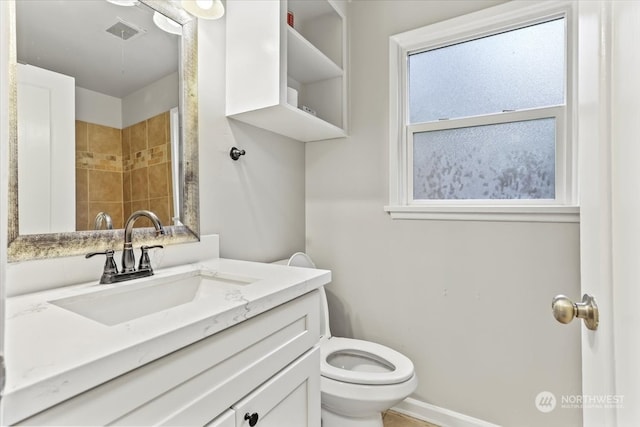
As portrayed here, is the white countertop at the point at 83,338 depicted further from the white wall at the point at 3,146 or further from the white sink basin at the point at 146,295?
the white wall at the point at 3,146

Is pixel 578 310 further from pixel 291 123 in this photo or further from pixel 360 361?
pixel 291 123

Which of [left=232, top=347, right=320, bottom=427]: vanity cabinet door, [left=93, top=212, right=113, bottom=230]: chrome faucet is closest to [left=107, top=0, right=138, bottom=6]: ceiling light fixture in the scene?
[left=93, top=212, right=113, bottom=230]: chrome faucet

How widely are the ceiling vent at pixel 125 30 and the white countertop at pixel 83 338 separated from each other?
0.83 meters

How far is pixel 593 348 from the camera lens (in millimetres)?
553

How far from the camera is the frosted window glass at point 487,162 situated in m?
1.44

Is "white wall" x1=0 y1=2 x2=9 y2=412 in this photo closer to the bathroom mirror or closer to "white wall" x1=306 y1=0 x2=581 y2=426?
the bathroom mirror

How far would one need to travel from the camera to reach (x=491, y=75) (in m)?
1.56

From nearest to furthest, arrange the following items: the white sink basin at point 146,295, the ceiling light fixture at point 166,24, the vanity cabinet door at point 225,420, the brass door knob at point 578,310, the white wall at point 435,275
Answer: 1. the brass door knob at point 578,310
2. the vanity cabinet door at point 225,420
3. the white sink basin at point 146,295
4. the ceiling light fixture at point 166,24
5. the white wall at point 435,275

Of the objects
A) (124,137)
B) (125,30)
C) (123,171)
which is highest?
(125,30)

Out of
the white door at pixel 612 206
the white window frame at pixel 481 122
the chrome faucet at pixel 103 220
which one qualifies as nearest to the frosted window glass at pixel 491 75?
the white window frame at pixel 481 122

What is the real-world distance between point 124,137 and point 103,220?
29 cm

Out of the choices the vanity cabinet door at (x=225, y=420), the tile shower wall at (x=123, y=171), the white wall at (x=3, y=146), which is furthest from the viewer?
the tile shower wall at (x=123, y=171)

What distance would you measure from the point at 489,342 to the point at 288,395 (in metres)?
1.10

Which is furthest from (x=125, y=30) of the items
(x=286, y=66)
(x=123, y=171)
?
(x=286, y=66)
